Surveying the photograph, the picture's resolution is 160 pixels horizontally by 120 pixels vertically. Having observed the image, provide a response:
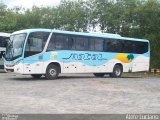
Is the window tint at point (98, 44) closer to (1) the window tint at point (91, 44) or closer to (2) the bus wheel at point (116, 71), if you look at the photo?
(1) the window tint at point (91, 44)

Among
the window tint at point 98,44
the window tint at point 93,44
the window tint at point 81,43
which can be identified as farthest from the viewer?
the window tint at point 98,44

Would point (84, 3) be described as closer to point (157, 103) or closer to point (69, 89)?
point (69, 89)

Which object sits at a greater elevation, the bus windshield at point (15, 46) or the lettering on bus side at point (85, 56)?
the bus windshield at point (15, 46)

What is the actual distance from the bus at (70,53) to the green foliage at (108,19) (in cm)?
978

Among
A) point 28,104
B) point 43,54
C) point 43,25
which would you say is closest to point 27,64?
point 43,54

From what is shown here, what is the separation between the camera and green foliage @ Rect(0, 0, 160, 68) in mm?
40928

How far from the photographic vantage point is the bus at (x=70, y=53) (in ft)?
75.9

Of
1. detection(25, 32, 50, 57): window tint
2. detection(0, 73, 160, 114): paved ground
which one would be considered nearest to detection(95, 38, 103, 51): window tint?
detection(25, 32, 50, 57): window tint

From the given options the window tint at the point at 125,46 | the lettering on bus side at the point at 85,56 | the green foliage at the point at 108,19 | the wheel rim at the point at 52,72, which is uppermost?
the green foliage at the point at 108,19

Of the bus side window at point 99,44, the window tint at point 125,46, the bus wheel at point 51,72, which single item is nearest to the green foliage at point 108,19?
the window tint at point 125,46

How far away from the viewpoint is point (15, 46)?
2356cm

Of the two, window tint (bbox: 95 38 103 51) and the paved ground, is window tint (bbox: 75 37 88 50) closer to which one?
window tint (bbox: 95 38 103 51)

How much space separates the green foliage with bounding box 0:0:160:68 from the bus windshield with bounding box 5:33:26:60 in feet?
60.2

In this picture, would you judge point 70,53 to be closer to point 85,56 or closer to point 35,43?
point 85,56
